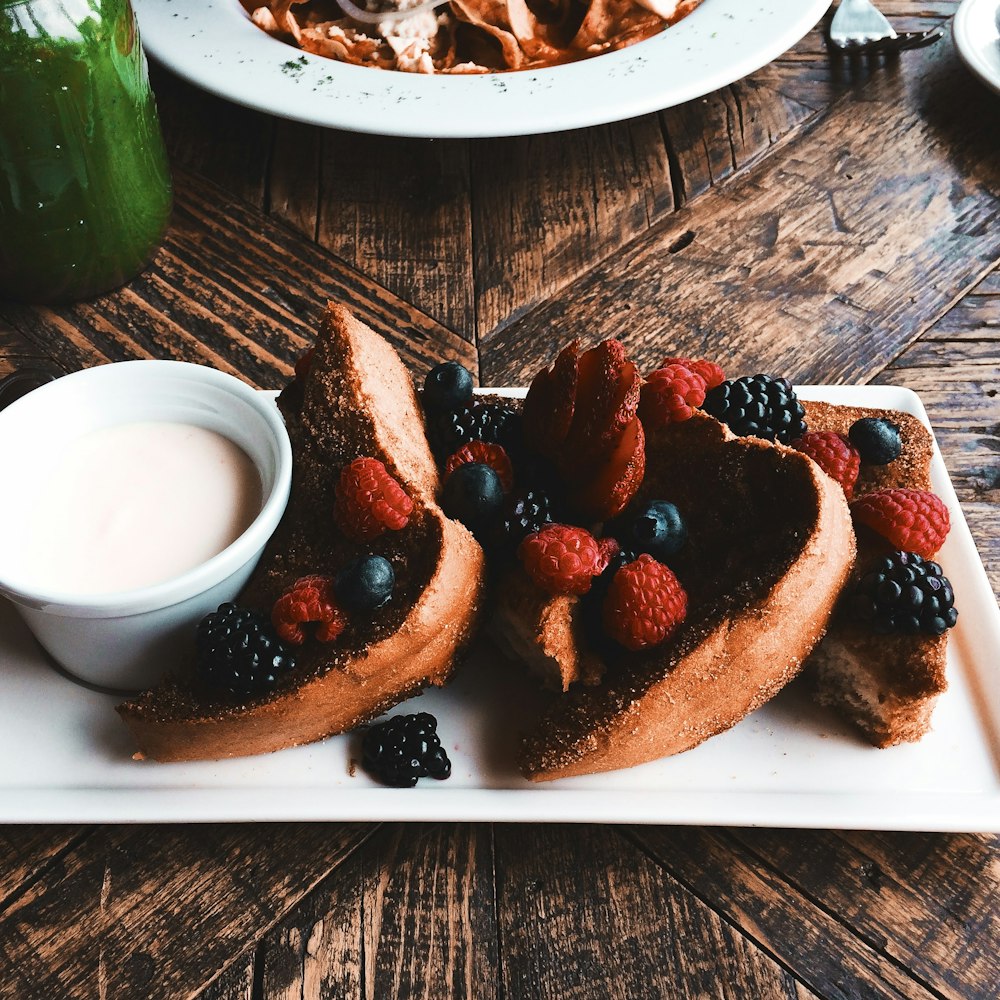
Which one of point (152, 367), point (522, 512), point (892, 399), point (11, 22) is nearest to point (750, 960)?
point (522, 512)

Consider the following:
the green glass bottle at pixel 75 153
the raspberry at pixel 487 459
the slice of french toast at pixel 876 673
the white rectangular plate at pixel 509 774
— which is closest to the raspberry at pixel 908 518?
the slice of french toast at pixel 876 673

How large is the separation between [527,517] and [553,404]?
16 cm

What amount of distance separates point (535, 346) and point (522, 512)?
71cm

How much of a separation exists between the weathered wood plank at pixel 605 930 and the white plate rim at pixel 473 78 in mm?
1346

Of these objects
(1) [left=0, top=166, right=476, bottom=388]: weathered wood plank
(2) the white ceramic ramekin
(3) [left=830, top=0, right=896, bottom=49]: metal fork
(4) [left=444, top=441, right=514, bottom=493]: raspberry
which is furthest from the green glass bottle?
(3) [left=830, top=0, right=896, bottom=49]: metal fork

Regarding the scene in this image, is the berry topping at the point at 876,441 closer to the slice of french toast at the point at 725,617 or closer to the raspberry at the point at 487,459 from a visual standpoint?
the slice of french toast at the point at 725,617

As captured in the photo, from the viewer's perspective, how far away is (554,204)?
7.66 ft

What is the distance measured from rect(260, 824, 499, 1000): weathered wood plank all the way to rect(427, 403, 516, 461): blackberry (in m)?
0.53

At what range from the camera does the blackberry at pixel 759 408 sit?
1530 mm

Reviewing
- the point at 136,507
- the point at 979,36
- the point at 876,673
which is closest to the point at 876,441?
the point at 876,673

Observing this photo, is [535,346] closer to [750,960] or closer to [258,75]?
[258,75]

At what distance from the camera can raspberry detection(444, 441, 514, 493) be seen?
1.47m

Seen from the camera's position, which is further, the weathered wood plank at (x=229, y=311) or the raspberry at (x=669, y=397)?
the weathered wood plank at (x=229, y=311)

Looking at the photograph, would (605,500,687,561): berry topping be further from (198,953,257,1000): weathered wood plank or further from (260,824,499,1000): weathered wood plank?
(198,953,257,1000): weathered wood plank
